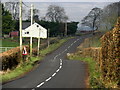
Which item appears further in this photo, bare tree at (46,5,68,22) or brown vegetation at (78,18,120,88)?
bare tree at (46,5,68,22)

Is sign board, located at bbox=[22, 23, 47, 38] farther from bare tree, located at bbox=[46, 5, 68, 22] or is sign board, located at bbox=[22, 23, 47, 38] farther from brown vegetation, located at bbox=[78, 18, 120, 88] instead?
brown vegetation, located at bbox=[78, 18, 120, 88]

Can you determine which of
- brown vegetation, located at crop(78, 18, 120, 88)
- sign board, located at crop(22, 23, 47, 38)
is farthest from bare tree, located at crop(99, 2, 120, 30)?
brown vegetation, located at crop(78, 18, 120, 88)

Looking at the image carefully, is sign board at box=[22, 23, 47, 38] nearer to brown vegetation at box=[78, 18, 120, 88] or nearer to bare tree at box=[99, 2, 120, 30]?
bare tree at box=[99, 2, 120, 30]

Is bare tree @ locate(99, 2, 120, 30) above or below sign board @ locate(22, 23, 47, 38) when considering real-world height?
above

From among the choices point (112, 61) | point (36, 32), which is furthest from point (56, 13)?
point (112, 61)

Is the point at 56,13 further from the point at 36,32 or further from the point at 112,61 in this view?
the point at 112,61

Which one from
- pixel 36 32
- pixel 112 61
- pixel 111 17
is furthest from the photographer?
pixel 36 32

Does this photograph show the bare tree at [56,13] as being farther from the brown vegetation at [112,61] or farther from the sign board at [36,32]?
the brown vegetation at [112,61]

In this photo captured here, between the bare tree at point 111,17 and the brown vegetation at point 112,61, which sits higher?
the bare tree at point 111,17

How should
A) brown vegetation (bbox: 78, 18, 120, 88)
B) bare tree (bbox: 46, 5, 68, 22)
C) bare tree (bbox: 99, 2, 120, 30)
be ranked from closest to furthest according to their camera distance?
1. brown vegetation (bbox: 78, 18, 120, 88)
2. bare tree (bbox: 99, 2, 120, 30)
3. bare tree (bbox: 46, 5, 68, 22)

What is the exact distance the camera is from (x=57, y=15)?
11888cm

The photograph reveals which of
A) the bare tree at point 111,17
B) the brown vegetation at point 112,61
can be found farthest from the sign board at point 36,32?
the brown vegetation at point 112,61

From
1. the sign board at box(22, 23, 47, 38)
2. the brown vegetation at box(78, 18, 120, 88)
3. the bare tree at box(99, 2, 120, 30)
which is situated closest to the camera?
the brown vegetation at box(78, 18, 120, 88)

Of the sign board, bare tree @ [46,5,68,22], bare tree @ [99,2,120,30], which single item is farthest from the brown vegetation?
bare tree @ [46,5,68,22]
